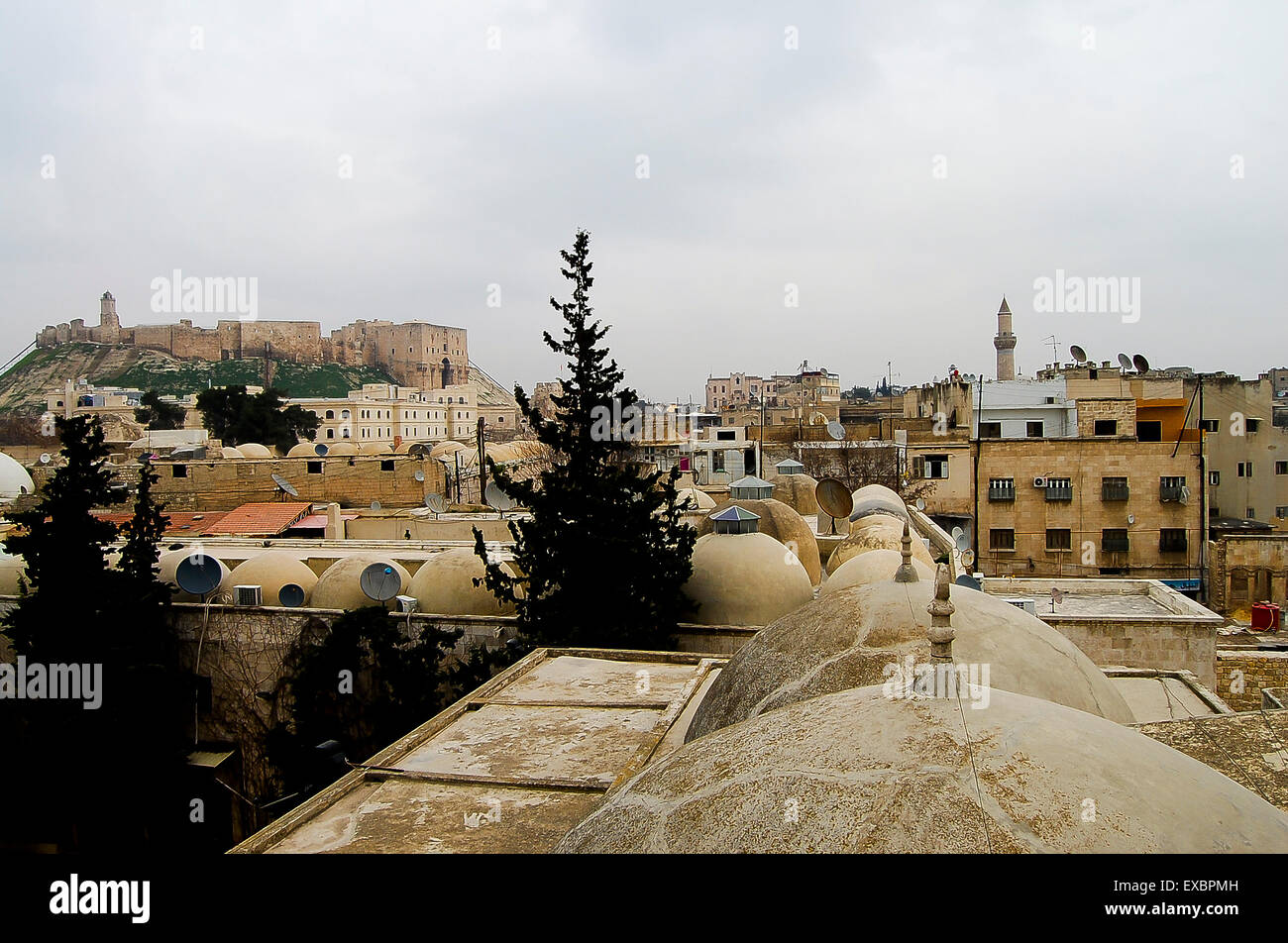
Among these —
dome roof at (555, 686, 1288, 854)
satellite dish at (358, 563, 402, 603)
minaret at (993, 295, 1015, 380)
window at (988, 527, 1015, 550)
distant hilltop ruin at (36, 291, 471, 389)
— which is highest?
distant hilltop ruin at (36, 291, 471, 389)

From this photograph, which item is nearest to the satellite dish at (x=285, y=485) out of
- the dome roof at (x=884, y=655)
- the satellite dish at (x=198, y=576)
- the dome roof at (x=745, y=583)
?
the satellite dish at (x=198, y=576)

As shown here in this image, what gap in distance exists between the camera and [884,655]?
5406 mm

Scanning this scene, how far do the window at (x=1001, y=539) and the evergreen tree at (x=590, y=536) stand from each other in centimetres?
1957

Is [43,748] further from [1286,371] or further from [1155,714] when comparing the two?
[1286,371]

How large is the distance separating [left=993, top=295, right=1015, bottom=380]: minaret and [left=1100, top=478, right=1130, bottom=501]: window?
17643mm

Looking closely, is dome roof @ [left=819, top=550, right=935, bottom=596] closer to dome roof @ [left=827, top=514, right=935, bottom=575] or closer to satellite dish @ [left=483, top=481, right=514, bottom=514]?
dome roof @ [left=827, top=514, right=935, bottom=575]

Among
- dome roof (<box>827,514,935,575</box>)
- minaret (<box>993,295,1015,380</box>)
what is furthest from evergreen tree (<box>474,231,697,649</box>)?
minaret (<box>993,295,1015,380</box>)

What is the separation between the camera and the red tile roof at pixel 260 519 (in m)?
24.1

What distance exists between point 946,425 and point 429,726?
31.7m

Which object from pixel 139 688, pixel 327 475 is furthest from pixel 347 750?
pixel 327 475

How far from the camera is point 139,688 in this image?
13.9 metres

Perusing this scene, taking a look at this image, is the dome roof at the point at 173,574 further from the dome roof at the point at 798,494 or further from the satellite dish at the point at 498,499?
the dome roof at the point at 798,494

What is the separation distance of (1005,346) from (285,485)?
35778mm

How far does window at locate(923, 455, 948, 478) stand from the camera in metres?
31.8
